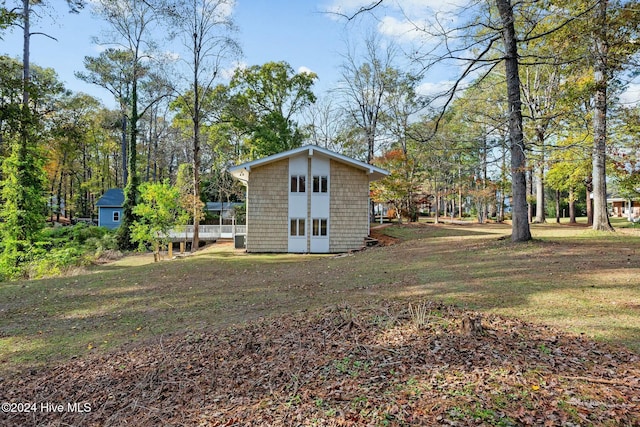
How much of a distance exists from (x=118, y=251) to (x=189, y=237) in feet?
13.7

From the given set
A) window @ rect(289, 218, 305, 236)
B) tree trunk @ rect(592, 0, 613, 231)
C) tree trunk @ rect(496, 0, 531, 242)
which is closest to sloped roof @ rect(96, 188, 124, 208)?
window @ rect(289, 218, 305, 236)

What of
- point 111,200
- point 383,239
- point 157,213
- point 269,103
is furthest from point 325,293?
point 111,200

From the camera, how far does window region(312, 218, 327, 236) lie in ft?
56.3

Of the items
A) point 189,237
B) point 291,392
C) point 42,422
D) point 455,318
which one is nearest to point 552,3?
point 455,318

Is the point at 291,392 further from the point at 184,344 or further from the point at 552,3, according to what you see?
the point at 552,3

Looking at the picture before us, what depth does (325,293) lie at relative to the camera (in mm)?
7102

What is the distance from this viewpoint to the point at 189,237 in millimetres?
22844

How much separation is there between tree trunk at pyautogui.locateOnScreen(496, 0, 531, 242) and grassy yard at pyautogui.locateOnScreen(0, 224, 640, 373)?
27.3 inches

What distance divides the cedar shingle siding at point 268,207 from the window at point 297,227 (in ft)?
0.97

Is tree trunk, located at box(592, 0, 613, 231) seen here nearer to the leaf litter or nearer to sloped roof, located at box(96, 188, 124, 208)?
the leaf litter

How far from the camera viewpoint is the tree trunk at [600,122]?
9211 millimetres

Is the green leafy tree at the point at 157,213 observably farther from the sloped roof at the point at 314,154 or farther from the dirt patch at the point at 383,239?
the dirt patch at the point at 383,239

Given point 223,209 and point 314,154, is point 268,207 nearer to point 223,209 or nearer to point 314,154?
point 314,154

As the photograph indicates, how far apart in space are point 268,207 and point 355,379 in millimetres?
14216
